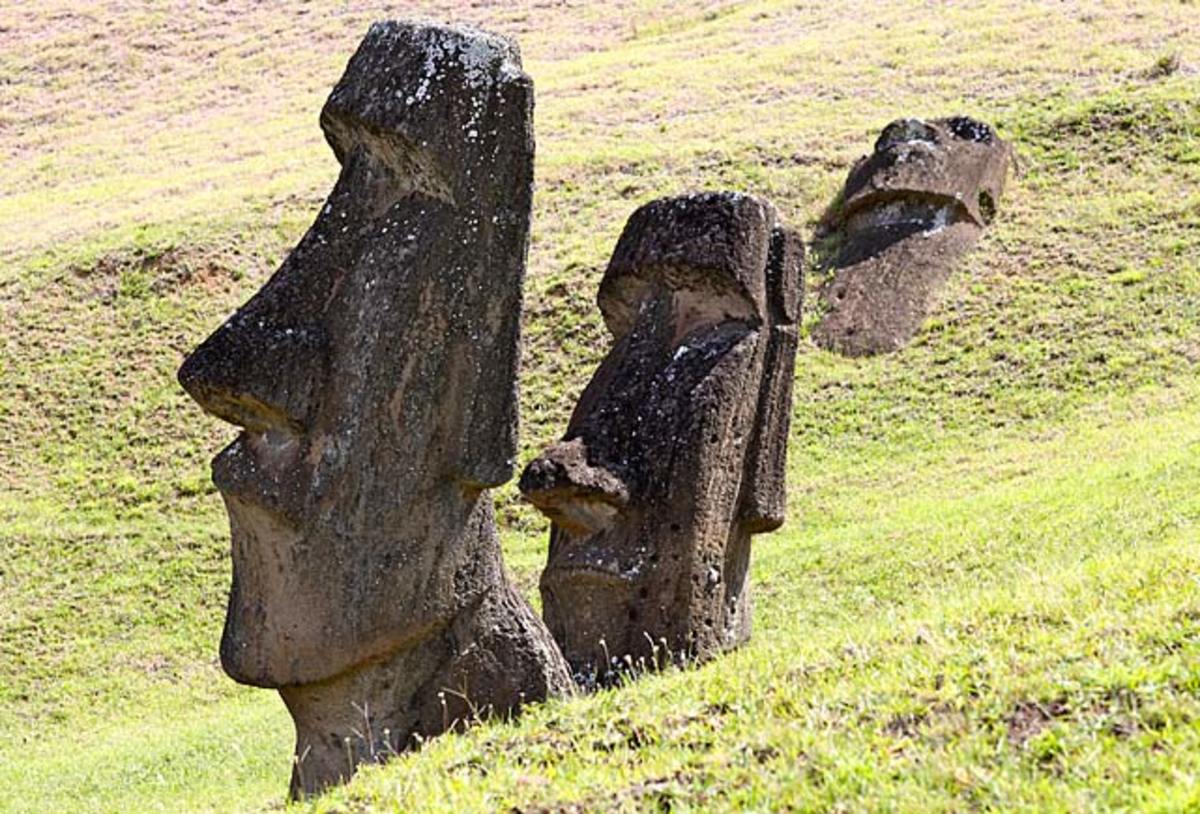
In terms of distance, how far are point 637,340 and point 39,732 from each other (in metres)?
8.21

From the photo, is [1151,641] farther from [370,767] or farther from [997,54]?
[997,54]

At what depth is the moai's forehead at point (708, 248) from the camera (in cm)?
985

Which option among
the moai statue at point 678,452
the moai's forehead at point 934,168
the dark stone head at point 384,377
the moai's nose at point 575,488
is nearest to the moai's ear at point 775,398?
the moai statue at point 678,452

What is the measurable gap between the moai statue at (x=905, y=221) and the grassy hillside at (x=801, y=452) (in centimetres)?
47

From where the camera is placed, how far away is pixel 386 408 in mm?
7398

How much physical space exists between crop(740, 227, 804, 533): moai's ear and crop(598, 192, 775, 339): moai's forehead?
0.14 m

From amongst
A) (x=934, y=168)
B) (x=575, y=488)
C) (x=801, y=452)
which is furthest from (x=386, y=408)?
(x=934, y=168)

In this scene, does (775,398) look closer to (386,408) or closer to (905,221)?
(386,408)

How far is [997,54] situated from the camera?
35.4 metres

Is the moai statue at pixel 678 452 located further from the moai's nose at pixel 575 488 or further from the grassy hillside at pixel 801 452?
the grassy hillside at pixel 801 452

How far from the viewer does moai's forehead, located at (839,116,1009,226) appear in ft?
81.9

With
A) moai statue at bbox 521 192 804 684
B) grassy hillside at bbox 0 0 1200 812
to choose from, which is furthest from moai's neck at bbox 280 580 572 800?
moai statue at bbox 521 192 804 684

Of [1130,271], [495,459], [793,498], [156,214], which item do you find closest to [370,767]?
[495,459]

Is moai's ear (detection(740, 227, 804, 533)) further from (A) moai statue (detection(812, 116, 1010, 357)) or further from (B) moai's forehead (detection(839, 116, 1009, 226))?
(B) moai's forehead (detection(839, 116, 1009, 226))
